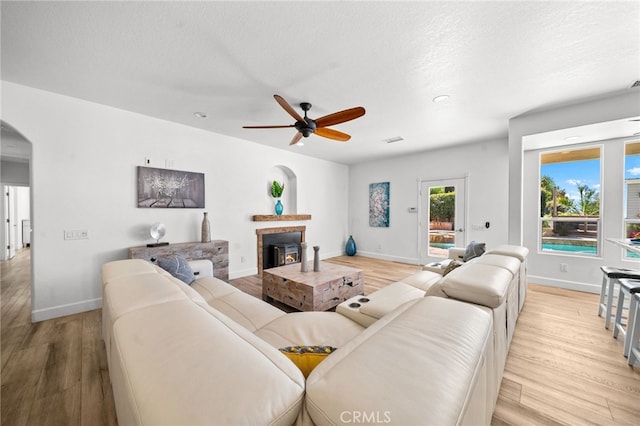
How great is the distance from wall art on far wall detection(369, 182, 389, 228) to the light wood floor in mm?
3446

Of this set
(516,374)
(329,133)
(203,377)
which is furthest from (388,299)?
(329,133)

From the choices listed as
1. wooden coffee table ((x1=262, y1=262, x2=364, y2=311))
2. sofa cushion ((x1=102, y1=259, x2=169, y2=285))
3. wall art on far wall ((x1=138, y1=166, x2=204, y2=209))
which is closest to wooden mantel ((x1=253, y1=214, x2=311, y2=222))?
wall art on far wall ((x1=138, y1=166, x2=204, y2=209))

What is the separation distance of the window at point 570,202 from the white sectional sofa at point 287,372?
4070mm

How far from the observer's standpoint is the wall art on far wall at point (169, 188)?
3.29 meters

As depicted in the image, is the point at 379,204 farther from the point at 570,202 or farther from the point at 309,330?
the point at 309,330

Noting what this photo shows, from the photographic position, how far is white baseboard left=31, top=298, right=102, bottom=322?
102 inches

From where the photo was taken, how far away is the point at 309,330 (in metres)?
1.53

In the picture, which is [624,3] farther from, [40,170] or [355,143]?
[40,170]

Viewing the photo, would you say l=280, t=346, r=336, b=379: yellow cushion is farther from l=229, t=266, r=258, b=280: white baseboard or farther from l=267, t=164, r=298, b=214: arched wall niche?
l=267, t=164, r=298, b=214: arched wall niche

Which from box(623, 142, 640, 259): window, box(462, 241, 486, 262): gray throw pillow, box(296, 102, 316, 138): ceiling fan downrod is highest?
box(296, 102, 316, 138): ceiling fan downrod

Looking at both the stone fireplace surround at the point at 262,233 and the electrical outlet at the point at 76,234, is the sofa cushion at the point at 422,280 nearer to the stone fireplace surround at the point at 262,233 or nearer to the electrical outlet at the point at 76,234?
the stone fireplace surround at the point at 262,233

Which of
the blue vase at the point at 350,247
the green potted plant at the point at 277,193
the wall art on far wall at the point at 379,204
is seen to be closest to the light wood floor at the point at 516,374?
the green potted plant at the point at 277,193

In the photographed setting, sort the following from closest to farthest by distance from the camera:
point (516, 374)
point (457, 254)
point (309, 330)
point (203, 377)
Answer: point (203, 377)
point (309, 330)
point (516, 374)
point (457, 254)

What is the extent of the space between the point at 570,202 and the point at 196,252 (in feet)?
18.7
